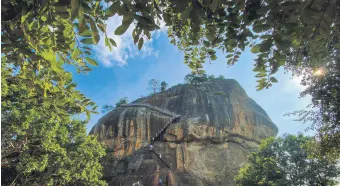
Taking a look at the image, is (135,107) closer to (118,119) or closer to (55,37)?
(118,119)

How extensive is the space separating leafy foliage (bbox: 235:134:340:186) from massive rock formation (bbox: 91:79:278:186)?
339 inches

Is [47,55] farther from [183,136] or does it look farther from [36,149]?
[183,136]

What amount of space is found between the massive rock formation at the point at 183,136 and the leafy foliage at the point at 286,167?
8.61 meters

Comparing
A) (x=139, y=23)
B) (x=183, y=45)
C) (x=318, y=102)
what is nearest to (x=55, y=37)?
(x=139, y=23)

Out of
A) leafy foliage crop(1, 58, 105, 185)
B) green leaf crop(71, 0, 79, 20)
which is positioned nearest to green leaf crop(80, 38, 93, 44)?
green leaf crop(71, 0, 79, 20)

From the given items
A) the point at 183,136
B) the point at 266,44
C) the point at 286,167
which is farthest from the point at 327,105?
the point at 183,136

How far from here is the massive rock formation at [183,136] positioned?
30.3 metres

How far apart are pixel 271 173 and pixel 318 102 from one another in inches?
478

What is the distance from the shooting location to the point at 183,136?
33906mm

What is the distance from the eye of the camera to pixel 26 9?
5.55 feet

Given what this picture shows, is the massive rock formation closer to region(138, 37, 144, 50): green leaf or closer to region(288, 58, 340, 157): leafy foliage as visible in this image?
region(288, 58, 340, 157): leafy foliage

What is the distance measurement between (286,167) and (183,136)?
1454 centimetres

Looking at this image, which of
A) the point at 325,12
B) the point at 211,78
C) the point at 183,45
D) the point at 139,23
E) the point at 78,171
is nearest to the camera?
the point at 325,12

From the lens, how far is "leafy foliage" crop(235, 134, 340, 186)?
1988cm
